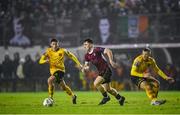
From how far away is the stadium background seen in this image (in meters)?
34.0

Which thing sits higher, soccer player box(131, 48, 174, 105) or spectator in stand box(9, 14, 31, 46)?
spectator in stand box(9, 14, 31, 46)

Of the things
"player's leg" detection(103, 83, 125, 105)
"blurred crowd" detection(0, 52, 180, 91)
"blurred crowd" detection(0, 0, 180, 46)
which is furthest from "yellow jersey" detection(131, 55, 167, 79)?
"blurred crowd" detection(0, 0, 180, 46)

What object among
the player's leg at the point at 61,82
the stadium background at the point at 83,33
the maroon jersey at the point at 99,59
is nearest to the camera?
the maroon jersey at the point at 99,59

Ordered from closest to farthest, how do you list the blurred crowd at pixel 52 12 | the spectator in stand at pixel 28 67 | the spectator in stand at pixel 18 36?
the blurred crowd at pixel 52 12 → the spectator in stand at pixel 28 67 → the spectator in stand at pixel 18 36

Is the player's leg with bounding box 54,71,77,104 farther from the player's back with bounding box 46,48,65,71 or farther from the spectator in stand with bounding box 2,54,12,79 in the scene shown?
the spectator in stand with bounding box 2,54,12,79

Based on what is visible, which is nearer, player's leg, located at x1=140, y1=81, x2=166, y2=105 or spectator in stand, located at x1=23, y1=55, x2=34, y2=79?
player's leg, located at x1=140, y1=81, x2=166, y2=105

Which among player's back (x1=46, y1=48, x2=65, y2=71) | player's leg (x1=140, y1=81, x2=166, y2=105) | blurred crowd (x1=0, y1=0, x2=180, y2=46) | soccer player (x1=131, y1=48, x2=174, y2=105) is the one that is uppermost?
blurred crowd (x1=0, y1=0, x2=180, y2=46)

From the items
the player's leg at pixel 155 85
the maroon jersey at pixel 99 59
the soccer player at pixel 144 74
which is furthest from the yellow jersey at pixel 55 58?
the player's leg at pixel 155 85

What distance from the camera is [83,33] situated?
115ft

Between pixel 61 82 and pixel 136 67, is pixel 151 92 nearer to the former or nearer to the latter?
pixel 136 67

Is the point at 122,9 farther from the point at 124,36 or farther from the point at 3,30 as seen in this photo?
the point at 3,30

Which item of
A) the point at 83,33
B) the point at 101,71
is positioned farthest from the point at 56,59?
the point at 83,33

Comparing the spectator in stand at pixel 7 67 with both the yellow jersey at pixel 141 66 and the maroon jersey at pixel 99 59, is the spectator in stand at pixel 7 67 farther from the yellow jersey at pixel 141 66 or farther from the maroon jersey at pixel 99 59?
the yellow jersey at pixel 141 66

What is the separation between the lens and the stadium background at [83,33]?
3403cm
